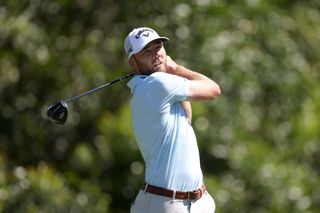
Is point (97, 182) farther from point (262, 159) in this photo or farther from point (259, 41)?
point (259, 41)

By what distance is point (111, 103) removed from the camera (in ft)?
38.0

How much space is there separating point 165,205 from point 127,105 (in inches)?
188

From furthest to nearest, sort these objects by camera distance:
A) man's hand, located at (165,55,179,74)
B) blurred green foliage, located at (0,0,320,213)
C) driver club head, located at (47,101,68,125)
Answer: blurred green foliage, located at (0,0,320,213) < driver club head, located at (47,101,68,125) < man's hand, located at (165,55,179,74)

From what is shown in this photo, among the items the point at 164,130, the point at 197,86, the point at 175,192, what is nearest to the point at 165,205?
the point at 175,192

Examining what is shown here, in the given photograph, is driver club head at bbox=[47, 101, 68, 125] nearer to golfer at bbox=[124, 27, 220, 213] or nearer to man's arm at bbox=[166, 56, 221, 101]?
golfer at bbox=[124, 27, 220, 213]

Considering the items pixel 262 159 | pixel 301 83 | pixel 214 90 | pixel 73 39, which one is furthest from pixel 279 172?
pixel 214 90

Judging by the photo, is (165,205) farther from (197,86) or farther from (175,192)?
(197,86)

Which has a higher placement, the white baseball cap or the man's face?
the white baseball cap

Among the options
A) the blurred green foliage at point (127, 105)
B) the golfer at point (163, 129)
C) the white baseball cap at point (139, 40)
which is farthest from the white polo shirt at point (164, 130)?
the blurred green foliage at point (127, 105)

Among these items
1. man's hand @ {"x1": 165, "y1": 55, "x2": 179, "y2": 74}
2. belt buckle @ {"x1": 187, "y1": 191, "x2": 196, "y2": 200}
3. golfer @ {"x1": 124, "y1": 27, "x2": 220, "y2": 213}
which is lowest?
belt buckle @ {"x1": 187, "y1": 191, "x2": 196, "y2": 200}

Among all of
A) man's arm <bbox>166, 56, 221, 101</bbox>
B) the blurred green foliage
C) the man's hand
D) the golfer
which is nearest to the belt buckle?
the golfer

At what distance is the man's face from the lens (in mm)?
6199

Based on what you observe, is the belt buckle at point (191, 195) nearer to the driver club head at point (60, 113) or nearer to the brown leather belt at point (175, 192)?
the brown leather belt at point (175, 192)

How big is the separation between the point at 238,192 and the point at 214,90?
195 inches
